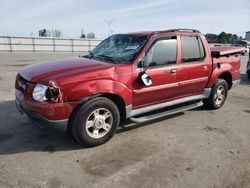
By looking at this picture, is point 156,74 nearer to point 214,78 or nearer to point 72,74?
point 72,74

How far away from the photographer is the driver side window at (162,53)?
15.3 feet

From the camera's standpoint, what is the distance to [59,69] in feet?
13.7

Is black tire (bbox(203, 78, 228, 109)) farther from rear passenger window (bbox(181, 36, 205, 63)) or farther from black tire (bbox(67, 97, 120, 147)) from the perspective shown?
black tire (bbox(67, 97, 120, 147))

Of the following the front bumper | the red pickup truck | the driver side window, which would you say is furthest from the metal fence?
the front bumper

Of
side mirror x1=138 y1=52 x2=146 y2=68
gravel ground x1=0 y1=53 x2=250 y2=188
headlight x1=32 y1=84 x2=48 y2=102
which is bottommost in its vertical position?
gravel ground x1=0 y1=53 x2=250 y2=188

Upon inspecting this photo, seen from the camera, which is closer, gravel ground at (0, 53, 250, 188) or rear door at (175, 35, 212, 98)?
gravel ground at (0, 53, 250, 188)

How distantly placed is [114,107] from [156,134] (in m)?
1.03

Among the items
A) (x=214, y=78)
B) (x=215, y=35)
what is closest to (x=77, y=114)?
(x=214, y=78)

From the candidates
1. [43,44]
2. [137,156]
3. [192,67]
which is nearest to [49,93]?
[137,156]

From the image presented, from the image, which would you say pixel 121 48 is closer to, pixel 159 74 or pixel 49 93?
pixel 159 74

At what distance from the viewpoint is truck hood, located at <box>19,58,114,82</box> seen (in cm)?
395

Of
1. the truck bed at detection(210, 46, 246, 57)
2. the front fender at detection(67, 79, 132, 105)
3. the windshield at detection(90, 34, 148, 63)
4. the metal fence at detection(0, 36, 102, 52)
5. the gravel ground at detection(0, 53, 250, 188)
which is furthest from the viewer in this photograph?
the metal fence at detection(0, 36, 102, 52)

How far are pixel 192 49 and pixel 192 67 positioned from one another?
1.29ft

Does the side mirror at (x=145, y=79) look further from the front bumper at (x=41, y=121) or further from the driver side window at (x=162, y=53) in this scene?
the front bumper at (x=41, y=121)
